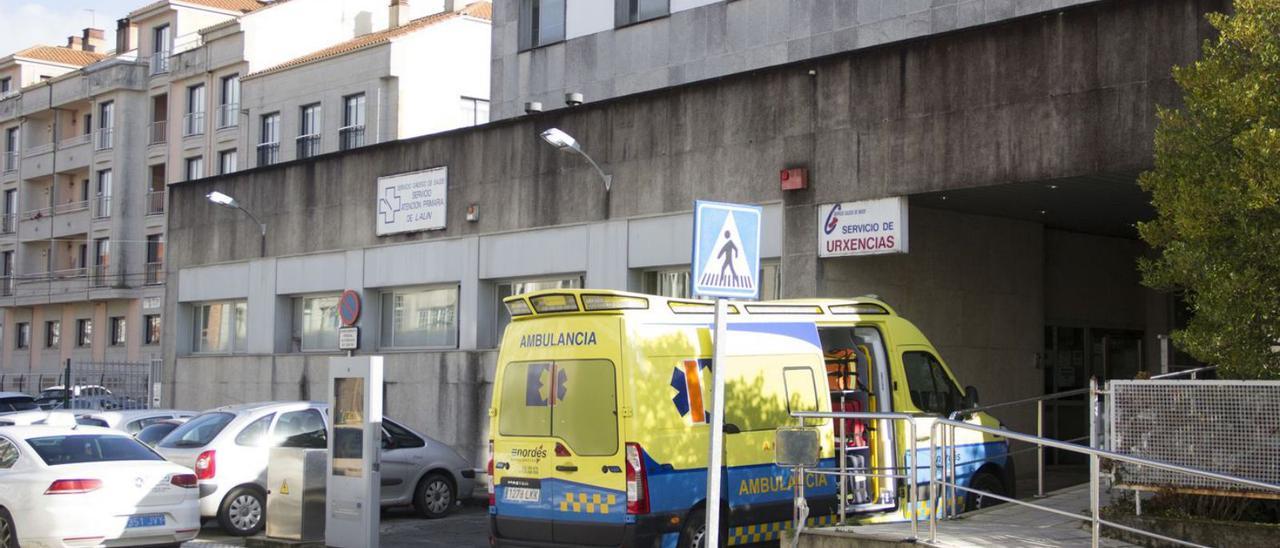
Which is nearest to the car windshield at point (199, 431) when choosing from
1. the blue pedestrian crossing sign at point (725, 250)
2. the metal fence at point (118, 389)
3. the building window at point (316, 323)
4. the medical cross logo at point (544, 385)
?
the medical cross logo at point (544, 385)

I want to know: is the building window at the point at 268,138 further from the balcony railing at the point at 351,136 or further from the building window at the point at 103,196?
the building window at the point at 103,196

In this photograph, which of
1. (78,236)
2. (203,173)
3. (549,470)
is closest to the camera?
(549,470)

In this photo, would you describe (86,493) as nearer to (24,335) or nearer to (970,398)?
(970,398)

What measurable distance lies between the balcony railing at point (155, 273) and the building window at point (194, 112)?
5.21 m

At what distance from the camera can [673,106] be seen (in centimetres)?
1992

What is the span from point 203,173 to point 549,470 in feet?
139

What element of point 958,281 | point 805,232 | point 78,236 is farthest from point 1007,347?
point 78,236

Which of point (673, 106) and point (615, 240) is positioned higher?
point (673, 106)

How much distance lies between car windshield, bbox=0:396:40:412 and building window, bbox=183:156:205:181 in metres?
21.9

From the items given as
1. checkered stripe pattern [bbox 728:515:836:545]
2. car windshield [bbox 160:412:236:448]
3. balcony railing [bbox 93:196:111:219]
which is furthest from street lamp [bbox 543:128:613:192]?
balcony railing [bbox 93:196:111:219]

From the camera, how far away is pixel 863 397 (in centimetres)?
1402

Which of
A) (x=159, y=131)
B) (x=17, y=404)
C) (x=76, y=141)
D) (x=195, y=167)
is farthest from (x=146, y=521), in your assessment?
(x=76, y=141)

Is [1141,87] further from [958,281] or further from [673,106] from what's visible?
[673,106]

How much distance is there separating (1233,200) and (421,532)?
10.5m
